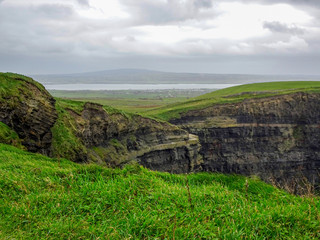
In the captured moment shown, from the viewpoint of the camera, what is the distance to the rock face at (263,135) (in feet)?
177

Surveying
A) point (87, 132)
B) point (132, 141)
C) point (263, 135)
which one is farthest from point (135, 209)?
point (263, 135)

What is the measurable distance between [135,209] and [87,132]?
20939 mm

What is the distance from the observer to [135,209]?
536 cm

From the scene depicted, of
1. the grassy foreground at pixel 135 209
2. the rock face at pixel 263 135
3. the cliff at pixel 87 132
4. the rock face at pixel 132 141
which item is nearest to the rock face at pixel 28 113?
the cliff at pixel 87 132

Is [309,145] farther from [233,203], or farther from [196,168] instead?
[233,203]

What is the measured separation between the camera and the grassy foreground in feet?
15.3

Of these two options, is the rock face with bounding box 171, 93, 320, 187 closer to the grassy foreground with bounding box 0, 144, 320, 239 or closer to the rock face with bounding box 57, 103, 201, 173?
the rock face with bounding box 57, 103, 201, 173

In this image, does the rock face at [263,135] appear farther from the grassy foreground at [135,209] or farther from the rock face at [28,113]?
the grassy foreground at [135,209]

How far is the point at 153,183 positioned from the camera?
22.0 ft

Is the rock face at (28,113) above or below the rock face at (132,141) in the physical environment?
above

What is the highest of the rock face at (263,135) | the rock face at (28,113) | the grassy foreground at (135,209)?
the rock face at (28,113)

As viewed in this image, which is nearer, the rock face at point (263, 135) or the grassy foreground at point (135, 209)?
the grassy foreground at point (135, 209)

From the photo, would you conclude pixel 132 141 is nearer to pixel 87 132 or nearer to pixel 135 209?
pixel 87 132

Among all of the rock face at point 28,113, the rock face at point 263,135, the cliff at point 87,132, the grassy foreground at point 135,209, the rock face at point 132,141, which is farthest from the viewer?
the rock face at point 263,135
